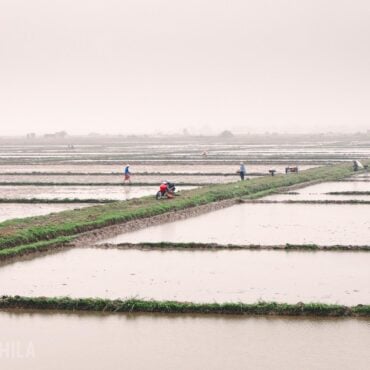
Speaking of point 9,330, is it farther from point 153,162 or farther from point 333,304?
point 153,162

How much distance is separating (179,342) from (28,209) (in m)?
10.6

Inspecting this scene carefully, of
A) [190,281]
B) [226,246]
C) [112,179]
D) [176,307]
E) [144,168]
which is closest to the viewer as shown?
[176,307]

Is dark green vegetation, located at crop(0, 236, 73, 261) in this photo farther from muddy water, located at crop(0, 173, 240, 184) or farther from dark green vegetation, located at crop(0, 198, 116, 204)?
muddy water, located at crop(0, 173, 240, 184)

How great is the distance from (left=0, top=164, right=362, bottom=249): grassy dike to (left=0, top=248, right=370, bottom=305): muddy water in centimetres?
95

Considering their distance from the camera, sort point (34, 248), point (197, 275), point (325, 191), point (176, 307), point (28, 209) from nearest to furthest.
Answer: point (176, 307)
point (197, 275)
point (34, 248)
point (28, 209)
point (325, 191)

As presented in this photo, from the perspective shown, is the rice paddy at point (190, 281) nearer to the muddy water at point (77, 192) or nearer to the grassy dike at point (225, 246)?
the grassy dike at point (225, 246)

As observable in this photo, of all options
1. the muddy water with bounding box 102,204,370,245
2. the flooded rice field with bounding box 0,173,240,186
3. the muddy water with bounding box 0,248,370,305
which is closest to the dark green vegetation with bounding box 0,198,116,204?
the muddy water with bounding box 102,204,370,245

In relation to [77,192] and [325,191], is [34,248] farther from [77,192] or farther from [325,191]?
[325,191]

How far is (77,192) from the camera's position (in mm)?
20922

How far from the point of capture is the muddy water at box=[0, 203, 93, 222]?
15687 millimetres

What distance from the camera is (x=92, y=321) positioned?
25.0 feet

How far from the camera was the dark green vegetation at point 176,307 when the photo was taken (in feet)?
25.0

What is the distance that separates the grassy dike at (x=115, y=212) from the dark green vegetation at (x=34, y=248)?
0.25m

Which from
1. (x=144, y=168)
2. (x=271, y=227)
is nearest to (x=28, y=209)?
(x=271, y=227)
